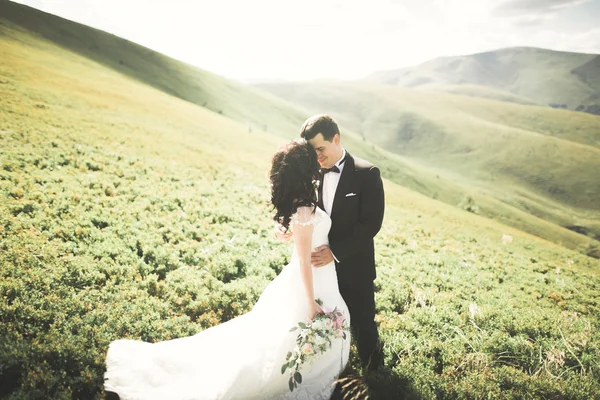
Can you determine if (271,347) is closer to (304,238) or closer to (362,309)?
(362,309)

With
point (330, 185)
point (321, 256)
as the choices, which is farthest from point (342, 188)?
point (321, 256)

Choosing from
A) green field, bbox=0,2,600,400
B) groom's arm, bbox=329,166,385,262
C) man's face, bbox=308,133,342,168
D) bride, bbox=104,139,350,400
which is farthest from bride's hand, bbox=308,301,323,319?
man's face, bbox=308,133,342,168

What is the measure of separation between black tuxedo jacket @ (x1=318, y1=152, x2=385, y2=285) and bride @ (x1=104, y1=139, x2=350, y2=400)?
0.30m

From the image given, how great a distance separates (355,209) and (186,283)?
4.57 metres

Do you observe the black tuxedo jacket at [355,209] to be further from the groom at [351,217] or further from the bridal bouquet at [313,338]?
the bridal bouquet at [313,338]

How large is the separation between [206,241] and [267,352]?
587cm

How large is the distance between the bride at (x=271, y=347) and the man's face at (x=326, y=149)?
1.06 ft

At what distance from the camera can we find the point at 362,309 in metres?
4.85

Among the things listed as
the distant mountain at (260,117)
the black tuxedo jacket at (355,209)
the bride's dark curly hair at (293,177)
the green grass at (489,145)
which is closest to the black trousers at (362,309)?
the black tuxedo jacket at (355,209)

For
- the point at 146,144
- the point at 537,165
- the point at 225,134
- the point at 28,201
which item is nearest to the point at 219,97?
the point at 225,134

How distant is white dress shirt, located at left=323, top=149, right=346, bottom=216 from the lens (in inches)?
183

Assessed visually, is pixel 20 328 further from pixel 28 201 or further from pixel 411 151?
pixel 411 151

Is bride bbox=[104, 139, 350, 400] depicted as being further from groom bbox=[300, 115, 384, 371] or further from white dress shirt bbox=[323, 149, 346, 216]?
white dress shirt bbox=[323, 149, 346, 216]

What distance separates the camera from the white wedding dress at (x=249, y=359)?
4.06 metres
